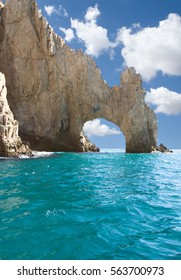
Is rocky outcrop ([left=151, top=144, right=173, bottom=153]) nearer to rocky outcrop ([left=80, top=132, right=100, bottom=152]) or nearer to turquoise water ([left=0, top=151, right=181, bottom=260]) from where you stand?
rocky outcrop ([left=80, top=132, right=100, bottom=152])

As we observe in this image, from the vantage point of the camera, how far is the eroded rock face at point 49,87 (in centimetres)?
5775

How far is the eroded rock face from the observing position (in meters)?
57.8

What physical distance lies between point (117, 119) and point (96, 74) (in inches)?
449

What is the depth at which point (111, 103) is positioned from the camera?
65688 millimetres

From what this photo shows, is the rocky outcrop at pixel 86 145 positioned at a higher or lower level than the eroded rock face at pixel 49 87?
lower

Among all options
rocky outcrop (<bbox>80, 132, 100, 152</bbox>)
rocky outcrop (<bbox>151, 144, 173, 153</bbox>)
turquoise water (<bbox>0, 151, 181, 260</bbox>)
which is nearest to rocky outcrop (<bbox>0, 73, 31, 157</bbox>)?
turquoise water (<bbox>0, 151, 181, 260</bbox>)

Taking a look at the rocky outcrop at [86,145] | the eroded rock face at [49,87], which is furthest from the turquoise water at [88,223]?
the rocky outcrop at [86,145]

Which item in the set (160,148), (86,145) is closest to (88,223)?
(86,145)

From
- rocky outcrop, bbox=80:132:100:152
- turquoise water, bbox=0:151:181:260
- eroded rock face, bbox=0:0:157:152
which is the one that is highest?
eroded rock face, bbox=0:0:157:152

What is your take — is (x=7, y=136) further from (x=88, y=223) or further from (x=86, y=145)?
(x=86, y=145)

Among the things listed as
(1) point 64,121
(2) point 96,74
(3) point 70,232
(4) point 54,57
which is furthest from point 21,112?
(3) point 70,232

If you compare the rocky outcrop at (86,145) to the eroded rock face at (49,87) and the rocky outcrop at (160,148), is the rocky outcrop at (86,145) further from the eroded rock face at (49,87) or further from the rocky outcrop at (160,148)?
the rocky outcrop at (160,148)

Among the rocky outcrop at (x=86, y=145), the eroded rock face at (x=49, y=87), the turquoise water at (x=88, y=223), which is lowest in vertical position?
the turquoise water at (x=88, y=223)

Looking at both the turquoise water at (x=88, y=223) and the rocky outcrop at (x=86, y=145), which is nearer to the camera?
the turquoise water at (x=88, y=223)
